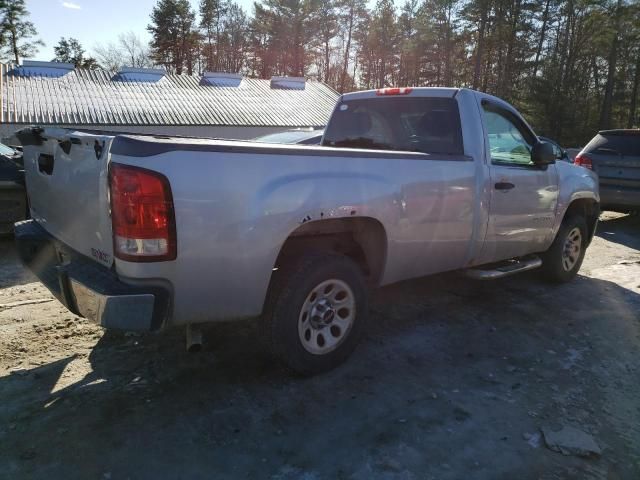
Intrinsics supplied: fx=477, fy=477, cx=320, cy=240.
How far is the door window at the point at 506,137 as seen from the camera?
424cm

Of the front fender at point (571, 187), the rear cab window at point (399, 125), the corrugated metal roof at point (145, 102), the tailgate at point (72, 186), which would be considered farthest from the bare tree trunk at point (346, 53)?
the tailgate at point (72, 186)

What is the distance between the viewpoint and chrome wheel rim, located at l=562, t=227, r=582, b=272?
17.8ft

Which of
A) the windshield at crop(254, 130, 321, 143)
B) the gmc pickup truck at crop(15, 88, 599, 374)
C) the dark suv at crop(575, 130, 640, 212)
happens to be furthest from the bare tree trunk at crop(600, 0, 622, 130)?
the gmc pickup truck at crop(15, 88, 599, 374)

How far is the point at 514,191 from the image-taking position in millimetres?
4289

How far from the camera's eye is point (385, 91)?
4.54 metres

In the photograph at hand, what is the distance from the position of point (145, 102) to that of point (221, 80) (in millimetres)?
5240

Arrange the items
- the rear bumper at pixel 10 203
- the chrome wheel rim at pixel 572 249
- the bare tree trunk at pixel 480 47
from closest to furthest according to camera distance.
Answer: the chrome wheel rim at pixel 572 249 → the rear bumper at pixel 10 203 → the bare tree trunk at pixel 480 47

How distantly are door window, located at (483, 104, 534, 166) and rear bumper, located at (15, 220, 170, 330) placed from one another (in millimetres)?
A: 3036

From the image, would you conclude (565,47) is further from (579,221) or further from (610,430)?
(610,430)

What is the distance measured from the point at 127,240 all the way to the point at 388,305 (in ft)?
9.46

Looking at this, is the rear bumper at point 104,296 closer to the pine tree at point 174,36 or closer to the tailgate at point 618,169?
the tailgate at point 618,169

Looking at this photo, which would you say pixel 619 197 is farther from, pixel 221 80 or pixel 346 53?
pixel 346 53

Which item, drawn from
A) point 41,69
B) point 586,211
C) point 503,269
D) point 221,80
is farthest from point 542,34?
point 503,269

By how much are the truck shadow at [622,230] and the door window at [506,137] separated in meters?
4.21
